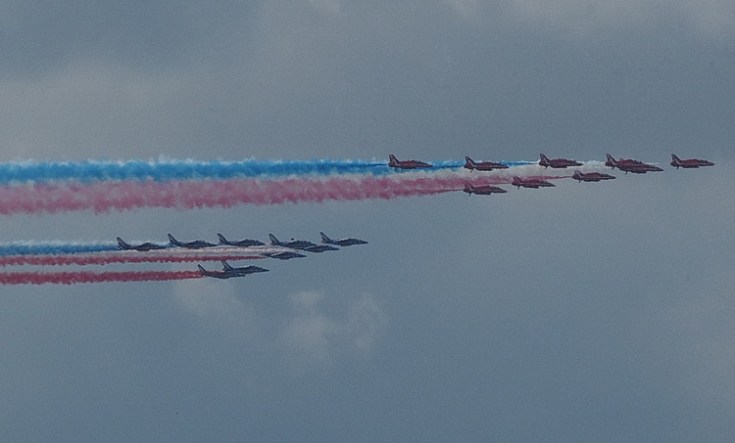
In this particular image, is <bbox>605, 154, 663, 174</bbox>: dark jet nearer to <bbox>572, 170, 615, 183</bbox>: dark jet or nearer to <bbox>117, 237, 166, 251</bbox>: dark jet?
<bbox>572, 170, 615, 183</bbox>: dark jet

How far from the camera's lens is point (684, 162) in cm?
15988

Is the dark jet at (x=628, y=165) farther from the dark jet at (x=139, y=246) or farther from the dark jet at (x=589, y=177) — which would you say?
the dark jet at (x=139, y=246)

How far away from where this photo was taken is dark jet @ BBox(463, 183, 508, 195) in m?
152

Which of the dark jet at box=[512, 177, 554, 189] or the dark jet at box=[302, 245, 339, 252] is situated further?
the dark jet at box=[302, 245, 339, 252]

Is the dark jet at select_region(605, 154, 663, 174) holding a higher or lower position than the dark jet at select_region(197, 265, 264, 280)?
higher

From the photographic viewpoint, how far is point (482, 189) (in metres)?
153

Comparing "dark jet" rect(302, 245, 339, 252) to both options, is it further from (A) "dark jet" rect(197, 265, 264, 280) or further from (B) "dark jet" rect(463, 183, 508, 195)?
(B) "dark jet" rect(463, 183, 508, 195)

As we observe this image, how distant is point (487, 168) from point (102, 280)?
28323mm

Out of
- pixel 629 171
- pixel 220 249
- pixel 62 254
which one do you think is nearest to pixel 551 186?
pixel 629 171

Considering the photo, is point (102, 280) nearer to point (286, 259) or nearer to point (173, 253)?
point (173, 253)

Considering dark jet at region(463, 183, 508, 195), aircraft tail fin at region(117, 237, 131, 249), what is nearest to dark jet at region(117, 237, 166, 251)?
aircraft tail fin at region(117, 237, 131, 249)

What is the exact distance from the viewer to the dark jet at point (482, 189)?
15212cm

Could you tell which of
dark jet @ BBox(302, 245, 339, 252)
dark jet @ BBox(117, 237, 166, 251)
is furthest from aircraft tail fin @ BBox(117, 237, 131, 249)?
dark jet @ BBox(302, 245, 339, 252)

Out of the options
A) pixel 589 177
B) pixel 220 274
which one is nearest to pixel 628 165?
pixel 589 177
